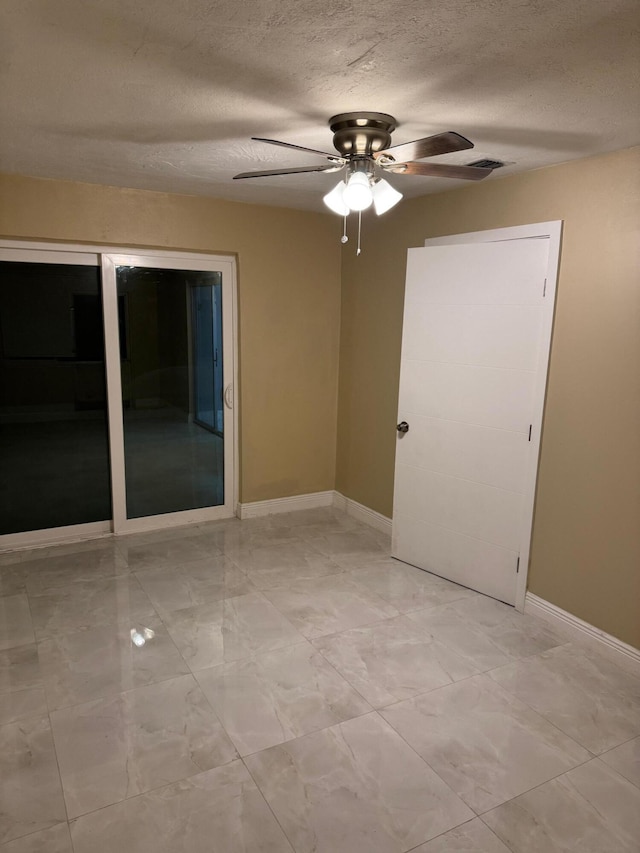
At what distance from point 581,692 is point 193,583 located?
2.21m

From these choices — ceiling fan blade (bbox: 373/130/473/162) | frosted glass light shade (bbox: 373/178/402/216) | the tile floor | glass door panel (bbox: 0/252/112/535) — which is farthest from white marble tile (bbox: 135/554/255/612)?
ceiling fan blade (bbox: 373/130/473/162)

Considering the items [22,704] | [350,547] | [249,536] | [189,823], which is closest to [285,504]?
[249,536]

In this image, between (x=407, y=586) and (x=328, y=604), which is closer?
(x=328, y=604)

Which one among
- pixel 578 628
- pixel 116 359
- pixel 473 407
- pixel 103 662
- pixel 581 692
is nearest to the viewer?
pixel 581 692

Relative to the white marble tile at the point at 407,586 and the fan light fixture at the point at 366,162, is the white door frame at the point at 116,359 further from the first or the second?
the fan light fixture at the point at 366,162

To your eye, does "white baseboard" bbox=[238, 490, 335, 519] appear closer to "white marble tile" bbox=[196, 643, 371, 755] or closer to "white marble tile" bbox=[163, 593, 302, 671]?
"white marble tile" bbox=[163, 593, 302, 671]

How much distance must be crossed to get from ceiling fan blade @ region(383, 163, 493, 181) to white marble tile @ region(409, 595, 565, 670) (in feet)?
7.29

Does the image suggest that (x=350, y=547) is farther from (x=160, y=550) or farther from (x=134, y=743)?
(x=134, y=743)

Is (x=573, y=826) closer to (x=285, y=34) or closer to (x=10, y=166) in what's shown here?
(x=285, y=34)

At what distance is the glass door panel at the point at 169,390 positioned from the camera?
4.22m

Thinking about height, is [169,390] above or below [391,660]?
above

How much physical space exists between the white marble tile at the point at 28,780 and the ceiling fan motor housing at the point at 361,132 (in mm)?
2628

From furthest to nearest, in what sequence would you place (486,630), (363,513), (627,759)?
(363,513)
(486,630)
(627,759)

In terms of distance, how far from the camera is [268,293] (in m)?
4.54
